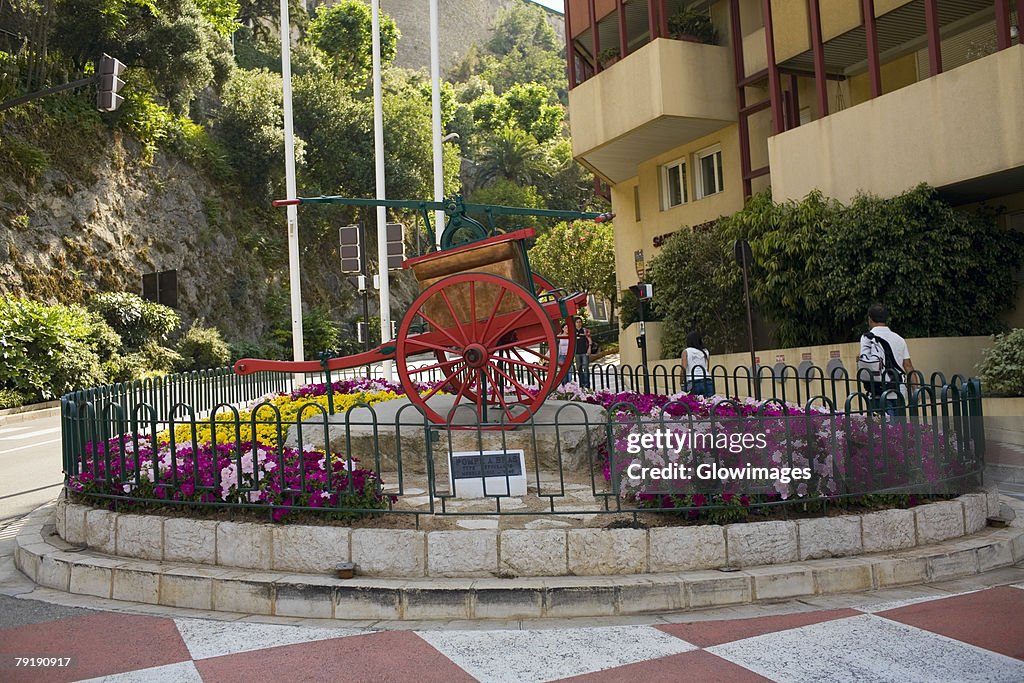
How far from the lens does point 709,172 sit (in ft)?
70.7

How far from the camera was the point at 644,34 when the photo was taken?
2289 cm

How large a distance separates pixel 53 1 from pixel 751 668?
108 feet

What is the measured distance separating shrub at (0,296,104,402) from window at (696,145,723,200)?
16069mm

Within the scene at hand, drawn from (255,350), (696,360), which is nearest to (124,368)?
(255,350)

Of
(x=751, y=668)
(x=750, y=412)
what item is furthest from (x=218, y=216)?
(x=751, y=668)

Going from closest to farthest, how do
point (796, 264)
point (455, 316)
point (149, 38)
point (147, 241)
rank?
point (455, 316), point (796, 264), point (147, 241), point (149, 38)

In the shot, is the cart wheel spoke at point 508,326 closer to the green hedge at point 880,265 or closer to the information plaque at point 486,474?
the information plaque at point 486,474

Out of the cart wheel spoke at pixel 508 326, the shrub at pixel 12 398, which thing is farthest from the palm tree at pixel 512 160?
the cart wheel spoke at pixel 508 326

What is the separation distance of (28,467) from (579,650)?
10334 mm

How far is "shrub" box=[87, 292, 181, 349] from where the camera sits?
1049 inches

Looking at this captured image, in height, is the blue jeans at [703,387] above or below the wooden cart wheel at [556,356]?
below

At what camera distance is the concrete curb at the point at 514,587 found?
4977mm

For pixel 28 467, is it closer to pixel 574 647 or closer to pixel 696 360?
pixel 696 360

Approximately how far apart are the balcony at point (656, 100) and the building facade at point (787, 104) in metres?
0.04
